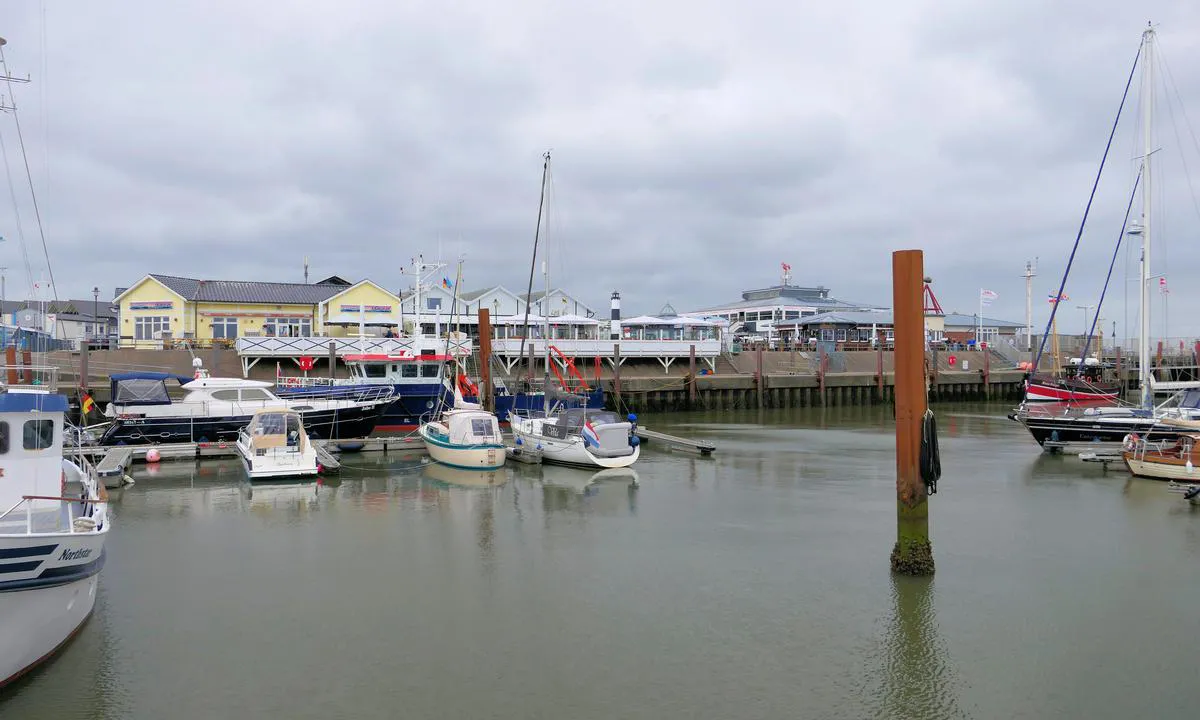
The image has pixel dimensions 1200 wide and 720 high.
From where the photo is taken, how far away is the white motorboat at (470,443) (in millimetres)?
26578

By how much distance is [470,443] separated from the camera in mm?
26578

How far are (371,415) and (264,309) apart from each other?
2654cm

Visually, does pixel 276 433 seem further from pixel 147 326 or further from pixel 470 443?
pixel 147 326

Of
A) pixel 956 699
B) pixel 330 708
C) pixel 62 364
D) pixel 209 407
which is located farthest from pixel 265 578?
pixel 62 364

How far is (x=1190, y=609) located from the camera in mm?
12797

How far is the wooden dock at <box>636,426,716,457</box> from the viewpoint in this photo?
99.5ft

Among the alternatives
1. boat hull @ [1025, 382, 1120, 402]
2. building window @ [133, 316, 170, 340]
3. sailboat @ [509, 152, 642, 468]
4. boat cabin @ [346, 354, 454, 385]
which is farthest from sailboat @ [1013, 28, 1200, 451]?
building window @ [133, 316, 170, 340]

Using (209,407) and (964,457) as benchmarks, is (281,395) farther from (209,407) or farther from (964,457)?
(964,457)

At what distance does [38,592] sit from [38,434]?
2627mm

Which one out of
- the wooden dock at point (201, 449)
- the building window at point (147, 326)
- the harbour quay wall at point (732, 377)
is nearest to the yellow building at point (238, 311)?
the building window at point (147, 326)

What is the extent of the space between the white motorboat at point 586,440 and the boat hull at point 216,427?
7602mm

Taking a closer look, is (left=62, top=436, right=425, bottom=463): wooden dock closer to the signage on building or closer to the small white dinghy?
the small white dinghy

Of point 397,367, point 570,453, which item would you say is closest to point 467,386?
point 397,367

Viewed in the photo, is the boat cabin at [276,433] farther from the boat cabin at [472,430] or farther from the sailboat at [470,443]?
the boat cabin at [472,430]
